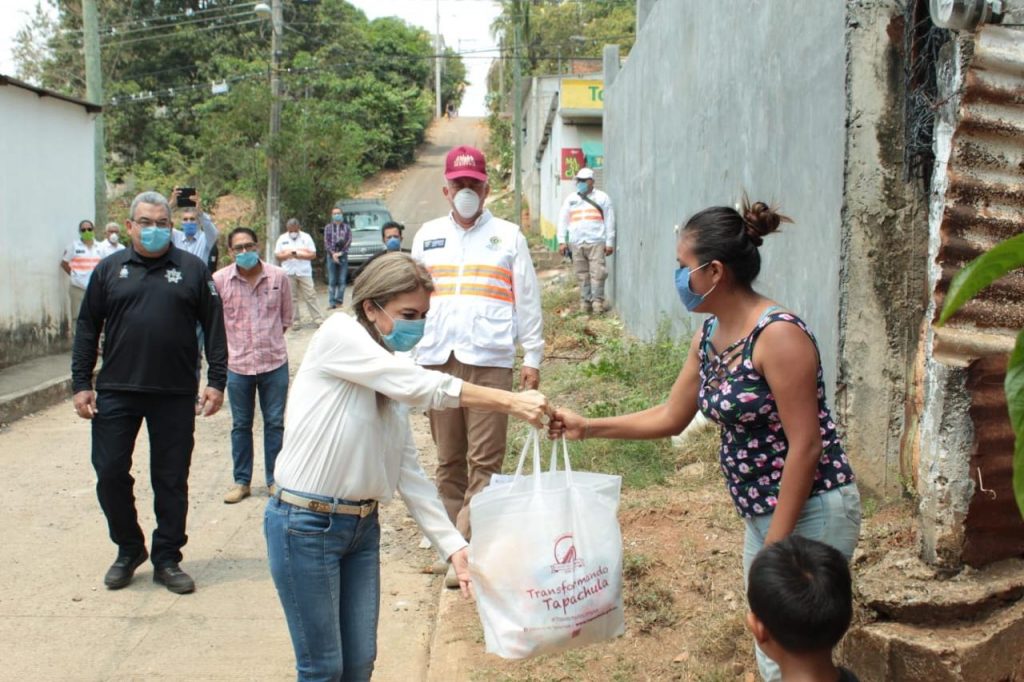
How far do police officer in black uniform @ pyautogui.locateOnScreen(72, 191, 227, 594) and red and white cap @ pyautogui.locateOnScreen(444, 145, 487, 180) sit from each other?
1.48 meters

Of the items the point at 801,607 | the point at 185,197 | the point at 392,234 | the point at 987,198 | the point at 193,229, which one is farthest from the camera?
the point at 392,234

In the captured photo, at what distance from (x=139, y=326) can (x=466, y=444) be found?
180cm

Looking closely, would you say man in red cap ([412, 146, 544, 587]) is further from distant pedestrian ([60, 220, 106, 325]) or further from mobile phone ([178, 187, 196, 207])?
distant pedestrian ([60, 220, 106, 325])

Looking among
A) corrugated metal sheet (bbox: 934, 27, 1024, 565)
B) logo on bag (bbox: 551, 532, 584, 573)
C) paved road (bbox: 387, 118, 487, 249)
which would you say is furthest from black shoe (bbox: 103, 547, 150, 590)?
paved road (bbox: 387, 118, 487, 249)

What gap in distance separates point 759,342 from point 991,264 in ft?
3.65

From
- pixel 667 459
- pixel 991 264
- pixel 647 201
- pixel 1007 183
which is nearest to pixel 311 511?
pixel 991 264

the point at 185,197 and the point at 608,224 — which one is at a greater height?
the point at 185,197

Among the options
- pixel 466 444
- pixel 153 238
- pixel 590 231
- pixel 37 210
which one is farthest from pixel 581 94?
pixel 153 238

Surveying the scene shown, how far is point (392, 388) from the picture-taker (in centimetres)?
287

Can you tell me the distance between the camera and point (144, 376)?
518 centimetres

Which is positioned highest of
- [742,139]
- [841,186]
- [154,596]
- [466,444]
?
[742,139]

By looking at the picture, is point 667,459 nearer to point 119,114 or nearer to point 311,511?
point 311,511

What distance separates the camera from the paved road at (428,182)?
37.6 metres

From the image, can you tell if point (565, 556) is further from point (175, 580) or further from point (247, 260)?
point (247, 260)
